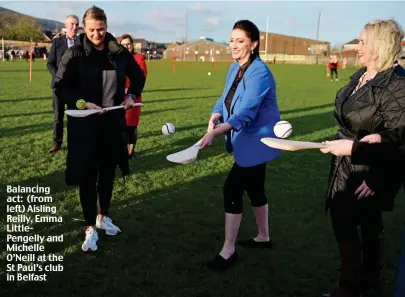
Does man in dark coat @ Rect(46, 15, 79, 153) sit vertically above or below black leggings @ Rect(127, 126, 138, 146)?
above

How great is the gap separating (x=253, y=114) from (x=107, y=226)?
2.12 metres

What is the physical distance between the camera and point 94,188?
419cm

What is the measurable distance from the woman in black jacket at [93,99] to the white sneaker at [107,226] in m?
0.23

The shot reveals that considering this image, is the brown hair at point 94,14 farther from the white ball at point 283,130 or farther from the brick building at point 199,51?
the brick building at point 199,51

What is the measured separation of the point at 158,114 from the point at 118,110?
342 inches

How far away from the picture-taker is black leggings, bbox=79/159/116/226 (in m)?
4.11

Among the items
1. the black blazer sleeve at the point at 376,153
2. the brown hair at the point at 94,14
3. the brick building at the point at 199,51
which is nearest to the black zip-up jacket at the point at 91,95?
the brown hair at the point at 94,14

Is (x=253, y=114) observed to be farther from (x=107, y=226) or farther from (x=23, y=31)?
(x=23, y=31)

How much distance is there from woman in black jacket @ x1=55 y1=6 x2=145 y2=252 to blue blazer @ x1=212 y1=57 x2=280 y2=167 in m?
1.07

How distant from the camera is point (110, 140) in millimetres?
4051

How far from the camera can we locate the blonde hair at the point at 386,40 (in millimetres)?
2719

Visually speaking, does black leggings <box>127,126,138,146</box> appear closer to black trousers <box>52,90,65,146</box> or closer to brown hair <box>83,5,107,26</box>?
black trousers <box>52,90,65,146</box>

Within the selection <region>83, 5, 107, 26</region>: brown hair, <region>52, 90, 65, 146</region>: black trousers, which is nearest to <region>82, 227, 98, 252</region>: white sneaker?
<region>83, 5, 107, 26</region>: brown hair

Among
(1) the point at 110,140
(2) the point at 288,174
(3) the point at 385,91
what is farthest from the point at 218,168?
(3) the point at 385,91
